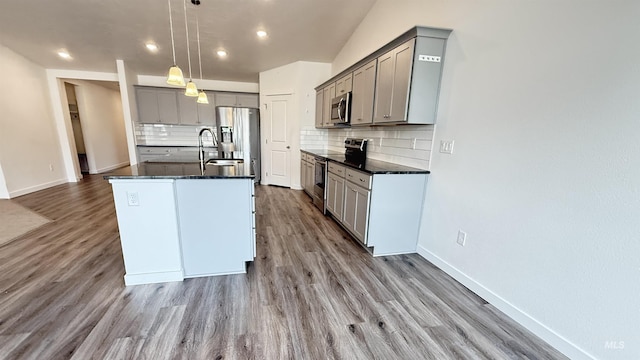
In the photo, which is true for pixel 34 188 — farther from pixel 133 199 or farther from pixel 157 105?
pixel 133 199

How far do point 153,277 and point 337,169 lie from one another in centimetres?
224

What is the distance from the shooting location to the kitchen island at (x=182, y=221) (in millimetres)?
1918

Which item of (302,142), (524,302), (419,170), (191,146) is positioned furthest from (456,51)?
(191,146)

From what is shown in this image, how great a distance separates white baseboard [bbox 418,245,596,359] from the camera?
145 cm

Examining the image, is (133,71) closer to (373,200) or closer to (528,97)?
(373,200)

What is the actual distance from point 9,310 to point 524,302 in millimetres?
3586

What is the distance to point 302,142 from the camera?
17.8 ft

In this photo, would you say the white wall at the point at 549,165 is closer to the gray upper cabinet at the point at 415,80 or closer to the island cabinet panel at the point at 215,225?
the gray upper cabinet at the point at 415,80

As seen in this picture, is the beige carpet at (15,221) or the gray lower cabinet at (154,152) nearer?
the beige carpet at (15,221)

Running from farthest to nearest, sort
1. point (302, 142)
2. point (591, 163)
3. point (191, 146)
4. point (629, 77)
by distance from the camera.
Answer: point (191, 146) < point (302, 142) < point (591, 163) < point (629, 77)

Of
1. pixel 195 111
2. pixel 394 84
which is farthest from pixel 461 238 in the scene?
pixel 195 111

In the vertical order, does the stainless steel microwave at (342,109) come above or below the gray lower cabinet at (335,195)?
above

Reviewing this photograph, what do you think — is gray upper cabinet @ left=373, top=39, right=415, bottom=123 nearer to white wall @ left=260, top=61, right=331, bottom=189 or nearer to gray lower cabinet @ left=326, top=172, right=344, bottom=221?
gray lower cabinet @ left=326, top=172, right=344, bottom=221

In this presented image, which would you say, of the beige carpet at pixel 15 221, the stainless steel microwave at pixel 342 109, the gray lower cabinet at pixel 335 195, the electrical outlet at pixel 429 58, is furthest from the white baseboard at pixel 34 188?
the electrical outlet at pixel 429 58
